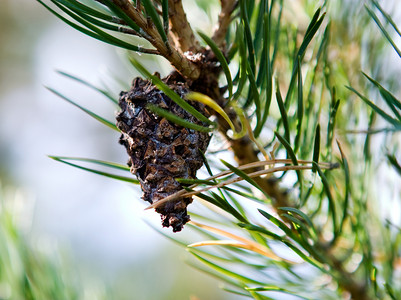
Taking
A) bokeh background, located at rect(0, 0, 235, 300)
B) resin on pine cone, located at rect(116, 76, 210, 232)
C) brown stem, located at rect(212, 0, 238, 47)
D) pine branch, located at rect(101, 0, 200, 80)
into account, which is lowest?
resin on pine cone, located at rect(116, 76, 210, 232)

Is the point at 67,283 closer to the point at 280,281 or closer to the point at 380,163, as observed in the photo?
the point at 280,281

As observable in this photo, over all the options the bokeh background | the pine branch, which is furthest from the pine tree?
the bokeh background

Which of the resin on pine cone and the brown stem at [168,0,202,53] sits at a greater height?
the brown stem at [168,0,202,53]

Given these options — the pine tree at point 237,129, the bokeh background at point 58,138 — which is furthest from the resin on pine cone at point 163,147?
the bokeh background at point 58,138

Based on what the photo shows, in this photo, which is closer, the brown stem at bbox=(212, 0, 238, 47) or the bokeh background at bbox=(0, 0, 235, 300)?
the brown stem at bbox=(212, 0, 238, 47)

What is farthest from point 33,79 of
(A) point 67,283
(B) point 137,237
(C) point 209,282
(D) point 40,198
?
(A) point 67,283

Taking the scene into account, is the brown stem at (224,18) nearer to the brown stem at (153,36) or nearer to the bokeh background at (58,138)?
the brown stem at (153,36)

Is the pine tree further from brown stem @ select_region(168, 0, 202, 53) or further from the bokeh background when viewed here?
the bokeh background
